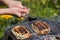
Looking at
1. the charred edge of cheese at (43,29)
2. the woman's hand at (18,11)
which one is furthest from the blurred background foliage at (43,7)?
the charred edge of cheese at (43,29)

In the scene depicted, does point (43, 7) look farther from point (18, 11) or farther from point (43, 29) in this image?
point (43, 29)

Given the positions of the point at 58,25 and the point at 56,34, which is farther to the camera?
the point at 58,25

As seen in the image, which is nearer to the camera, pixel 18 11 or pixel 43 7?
pixel 18 11

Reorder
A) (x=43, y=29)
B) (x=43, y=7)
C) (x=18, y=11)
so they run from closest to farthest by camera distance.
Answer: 1. (x=43, y=29)
2. (x=18, y=11)
3. (x=43, y=7)

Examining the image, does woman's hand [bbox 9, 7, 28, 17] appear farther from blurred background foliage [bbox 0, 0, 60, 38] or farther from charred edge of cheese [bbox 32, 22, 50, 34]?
charred edge of cheese [bbox 32, 22, 50, 34]

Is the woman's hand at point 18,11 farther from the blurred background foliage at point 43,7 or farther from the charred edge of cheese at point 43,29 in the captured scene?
the charred edge of cheese at point 43,29

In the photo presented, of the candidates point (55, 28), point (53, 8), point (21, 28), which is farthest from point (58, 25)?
point (53, 8)

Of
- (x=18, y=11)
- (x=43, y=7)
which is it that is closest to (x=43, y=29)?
(x=18, y=11)

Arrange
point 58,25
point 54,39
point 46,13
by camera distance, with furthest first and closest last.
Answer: point 46,13 < point 58,25 < point 54,39

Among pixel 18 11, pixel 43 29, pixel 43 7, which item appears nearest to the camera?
pixel 43 29

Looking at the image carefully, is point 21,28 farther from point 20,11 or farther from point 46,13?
point 46,13

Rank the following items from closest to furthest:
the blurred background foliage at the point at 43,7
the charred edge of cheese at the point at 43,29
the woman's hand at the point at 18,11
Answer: the charred edge of cheese at the point at 43,29
the woman's hand at the point at 18,11
the blurred background foliage at the point at 43,7

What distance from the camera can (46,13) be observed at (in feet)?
10.4

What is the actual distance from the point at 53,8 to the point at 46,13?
28cm
